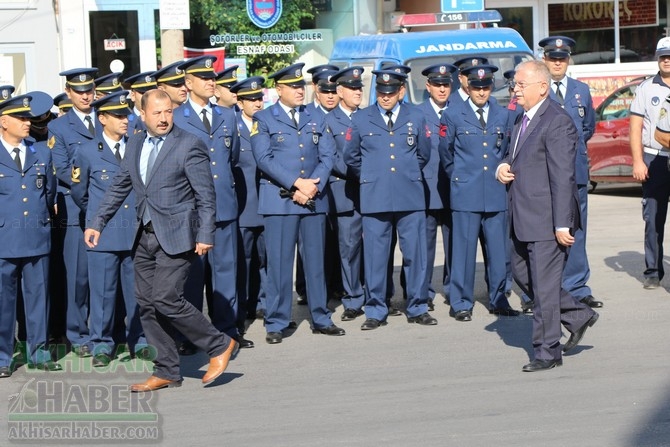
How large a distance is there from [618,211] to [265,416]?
400 inches

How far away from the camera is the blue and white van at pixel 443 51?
50.5ft

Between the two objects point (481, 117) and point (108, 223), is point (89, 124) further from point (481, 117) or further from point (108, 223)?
point (481, 117)

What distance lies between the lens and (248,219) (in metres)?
10.3

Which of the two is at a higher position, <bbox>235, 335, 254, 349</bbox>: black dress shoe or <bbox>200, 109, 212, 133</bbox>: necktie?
<bbox>200, 109, 212, 133</bbox>: necktie

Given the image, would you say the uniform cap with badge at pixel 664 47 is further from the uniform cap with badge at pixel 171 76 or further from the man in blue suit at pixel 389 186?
the uniform cap with badge at pixel 171 76

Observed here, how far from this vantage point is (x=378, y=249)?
10.2m

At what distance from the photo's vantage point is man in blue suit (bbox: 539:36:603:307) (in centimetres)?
1045

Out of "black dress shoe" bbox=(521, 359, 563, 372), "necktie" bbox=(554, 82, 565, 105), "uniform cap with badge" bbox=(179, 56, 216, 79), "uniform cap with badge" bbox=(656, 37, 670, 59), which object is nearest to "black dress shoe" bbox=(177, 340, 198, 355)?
"uniform cap with badge" bbox=(179, 56, 216, 79)

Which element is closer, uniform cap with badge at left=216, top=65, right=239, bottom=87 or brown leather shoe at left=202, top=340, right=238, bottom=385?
brown leather shoe at left=202, top=340, right=238, bottom=385

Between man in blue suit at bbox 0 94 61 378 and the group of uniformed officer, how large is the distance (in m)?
0.01

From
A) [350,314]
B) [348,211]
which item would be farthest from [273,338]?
[348,211]

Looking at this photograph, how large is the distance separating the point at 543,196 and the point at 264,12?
14152 mm

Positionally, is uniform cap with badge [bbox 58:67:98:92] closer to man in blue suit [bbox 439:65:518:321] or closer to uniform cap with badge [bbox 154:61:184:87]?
uniform cap with badge [bbox 154:61:184:87]

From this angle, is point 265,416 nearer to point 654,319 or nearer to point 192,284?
point 192,284
